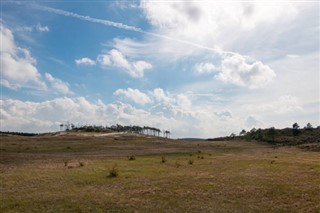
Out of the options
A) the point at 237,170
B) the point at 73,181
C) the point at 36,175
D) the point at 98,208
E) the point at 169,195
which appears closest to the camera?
the point at 98,208

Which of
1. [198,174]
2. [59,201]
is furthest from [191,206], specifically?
[198,174]

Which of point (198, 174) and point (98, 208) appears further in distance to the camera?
point (198, 174)

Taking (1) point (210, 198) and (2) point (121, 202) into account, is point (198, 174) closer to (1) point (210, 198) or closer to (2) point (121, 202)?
(1) point (210, 198)

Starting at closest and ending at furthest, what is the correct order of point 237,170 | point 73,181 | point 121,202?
point 121,202 → point 73,181 → point 237,170

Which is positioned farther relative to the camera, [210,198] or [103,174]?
[103,174]

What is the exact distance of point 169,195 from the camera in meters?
26.5

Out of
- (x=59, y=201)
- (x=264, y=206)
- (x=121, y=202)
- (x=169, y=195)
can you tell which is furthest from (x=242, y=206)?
(x=59, y=201)

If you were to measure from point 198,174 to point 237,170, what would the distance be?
18.9 ft

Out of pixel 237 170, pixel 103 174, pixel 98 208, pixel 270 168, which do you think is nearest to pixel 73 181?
pixel 103 174

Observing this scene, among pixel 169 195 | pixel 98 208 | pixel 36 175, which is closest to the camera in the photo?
pixel 98 208

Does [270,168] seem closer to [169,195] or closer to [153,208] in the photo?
[169,195]

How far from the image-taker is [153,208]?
75.3ft

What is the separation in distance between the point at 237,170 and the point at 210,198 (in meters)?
14.9

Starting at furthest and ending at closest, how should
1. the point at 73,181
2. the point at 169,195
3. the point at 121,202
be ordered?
the point at 73,181 → the point at 169,195 → the point at 121,202
